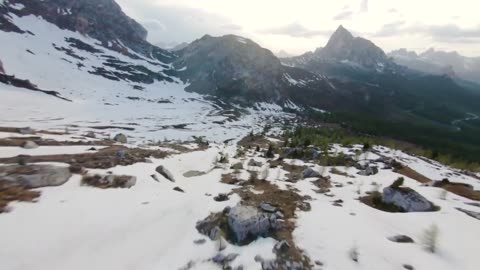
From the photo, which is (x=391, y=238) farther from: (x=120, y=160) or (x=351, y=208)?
(x=120, y=160)

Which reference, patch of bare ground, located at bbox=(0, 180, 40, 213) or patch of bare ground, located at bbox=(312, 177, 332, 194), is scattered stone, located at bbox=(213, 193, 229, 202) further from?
patch of bare ground, located at bbox=(0, 180, 40, 213)

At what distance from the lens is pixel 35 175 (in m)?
26.9

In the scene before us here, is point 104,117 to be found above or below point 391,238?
below

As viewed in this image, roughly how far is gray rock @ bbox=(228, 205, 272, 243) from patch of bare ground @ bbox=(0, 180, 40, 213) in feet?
49.2

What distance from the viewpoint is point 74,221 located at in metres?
21.6

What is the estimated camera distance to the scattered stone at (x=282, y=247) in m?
20.3

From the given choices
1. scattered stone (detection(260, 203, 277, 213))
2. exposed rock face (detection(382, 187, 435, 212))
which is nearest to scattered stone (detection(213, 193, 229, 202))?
scattered stone (detection(260, 203, 277, 213))

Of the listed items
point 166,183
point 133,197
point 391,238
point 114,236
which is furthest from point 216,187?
point 391,238

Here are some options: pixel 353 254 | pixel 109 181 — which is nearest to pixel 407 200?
pixel 353 254

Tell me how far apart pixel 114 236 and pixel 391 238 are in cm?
1911

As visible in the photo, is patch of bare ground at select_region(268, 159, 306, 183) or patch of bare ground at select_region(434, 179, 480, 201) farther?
patch of bare ground at select_region(268, 159, 306, 183)

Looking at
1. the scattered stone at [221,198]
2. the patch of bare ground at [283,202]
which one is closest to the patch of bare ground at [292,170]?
the patch of bare ground at [283,202]

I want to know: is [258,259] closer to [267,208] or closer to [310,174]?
[267,208]

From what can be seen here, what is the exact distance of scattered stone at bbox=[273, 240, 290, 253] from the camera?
66.7 ft
